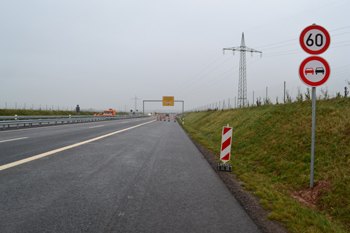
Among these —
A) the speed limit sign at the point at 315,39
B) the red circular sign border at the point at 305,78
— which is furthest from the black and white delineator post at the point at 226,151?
the speed limit sign at the point at 315,39

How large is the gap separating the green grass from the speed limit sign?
9.21 ft

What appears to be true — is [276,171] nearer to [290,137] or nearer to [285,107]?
[290,137]

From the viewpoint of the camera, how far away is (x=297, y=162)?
6.63 m

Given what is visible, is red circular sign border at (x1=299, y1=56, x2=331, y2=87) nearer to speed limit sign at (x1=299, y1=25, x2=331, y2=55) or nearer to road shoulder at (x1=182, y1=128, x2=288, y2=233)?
speed limit sign at (x1=299, y1=25, x2=331, y2=55)

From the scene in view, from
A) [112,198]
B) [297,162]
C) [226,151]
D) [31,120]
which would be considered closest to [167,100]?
[31,120]

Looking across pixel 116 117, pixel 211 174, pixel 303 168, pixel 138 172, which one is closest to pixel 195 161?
pixel 211 174

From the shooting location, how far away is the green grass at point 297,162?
3.61 metres

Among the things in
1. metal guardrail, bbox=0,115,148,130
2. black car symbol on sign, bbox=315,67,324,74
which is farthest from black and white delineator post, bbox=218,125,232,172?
metal guardrail, bbox=0,115,148,130

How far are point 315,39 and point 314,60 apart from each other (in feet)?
1.52

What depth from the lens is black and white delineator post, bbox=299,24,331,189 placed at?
4.79 metres

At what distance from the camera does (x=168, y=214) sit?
3166mm

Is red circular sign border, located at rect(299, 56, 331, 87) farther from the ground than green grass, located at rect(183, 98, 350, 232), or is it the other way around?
red circular sign border, located at rect(299, 56, 331, 87)

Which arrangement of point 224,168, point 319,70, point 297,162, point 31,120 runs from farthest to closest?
point 31,120
point 297,162
point 224,168
point 319,70

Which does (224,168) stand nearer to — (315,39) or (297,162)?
(297,162)
